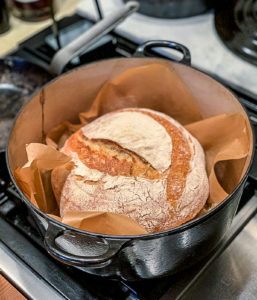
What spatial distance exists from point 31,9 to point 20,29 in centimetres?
7

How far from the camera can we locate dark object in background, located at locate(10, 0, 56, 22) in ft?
4.21

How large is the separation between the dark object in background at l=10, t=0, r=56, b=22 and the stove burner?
1.81 feet

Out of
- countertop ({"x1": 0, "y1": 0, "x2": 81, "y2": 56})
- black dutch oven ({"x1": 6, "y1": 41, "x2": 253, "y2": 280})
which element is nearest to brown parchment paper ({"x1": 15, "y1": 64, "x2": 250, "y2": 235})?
black dutch oven ({"x1": 6, "y1": 41, "x2": 253, "y2": 280})

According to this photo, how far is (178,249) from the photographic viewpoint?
1.81 feet

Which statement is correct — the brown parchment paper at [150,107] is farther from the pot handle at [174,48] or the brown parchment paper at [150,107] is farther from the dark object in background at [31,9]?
the dark object in background at [31,9]

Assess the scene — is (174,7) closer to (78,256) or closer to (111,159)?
(111,159)

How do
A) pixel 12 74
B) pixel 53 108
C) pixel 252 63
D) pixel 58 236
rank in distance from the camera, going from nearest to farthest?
1. pixel 58 236
2. pixel 53 108
3. pixel 252 63
4. pixel 12 74

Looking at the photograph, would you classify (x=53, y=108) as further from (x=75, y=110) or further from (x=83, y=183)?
(x=83, y=183)

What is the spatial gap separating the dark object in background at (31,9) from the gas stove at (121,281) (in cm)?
69

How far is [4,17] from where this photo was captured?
1279 mm

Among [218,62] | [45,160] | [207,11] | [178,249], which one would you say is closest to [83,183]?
[45,160]

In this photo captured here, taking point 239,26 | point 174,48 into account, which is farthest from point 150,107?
point 239,26

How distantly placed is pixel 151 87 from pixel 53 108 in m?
0.19

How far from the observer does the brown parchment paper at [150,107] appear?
1.85 feet
